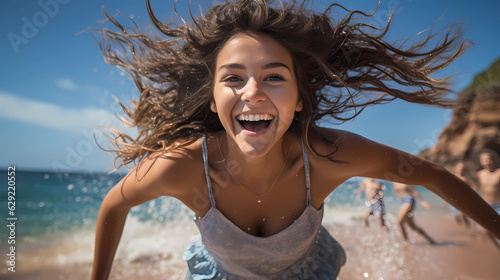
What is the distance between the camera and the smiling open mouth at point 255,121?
229cm

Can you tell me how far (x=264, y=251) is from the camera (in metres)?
2.57

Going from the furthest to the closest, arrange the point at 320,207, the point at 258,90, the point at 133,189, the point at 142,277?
the point at 142,277, the point at 320,207, the point at 133,189, the point at 258,90

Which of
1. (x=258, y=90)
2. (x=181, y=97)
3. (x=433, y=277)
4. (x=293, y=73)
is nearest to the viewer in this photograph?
(x=258, y=90)

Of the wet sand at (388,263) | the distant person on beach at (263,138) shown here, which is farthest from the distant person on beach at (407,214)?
the distant person on beach at (263,138)

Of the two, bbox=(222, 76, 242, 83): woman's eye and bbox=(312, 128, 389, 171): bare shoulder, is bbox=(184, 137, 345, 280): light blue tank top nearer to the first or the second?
bbox=(312, 128, 389, 171): bare shoulder

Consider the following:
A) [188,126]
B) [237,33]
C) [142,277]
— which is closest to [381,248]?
[142,277]

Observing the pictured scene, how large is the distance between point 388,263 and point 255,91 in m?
4.69

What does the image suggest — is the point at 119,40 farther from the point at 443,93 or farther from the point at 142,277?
the point at 142,277

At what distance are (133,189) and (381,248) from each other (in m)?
5.22

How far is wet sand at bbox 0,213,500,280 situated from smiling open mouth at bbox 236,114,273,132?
→ 3216 millimetres

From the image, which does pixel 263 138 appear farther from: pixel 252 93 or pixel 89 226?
pixel 89 226

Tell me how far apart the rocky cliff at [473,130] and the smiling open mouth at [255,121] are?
16252 mm

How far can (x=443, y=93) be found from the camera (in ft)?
9.77

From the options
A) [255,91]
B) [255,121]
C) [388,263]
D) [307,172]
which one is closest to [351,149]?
[307,172]
